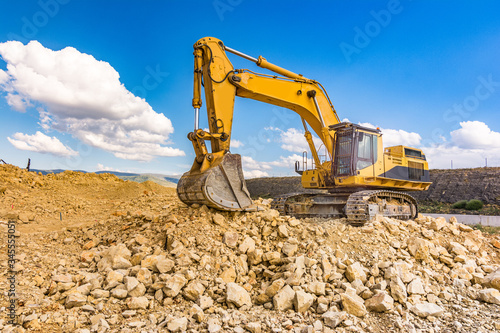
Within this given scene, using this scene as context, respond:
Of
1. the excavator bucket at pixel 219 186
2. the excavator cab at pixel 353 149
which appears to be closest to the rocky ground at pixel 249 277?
the excavator bucket at pixel 219 186

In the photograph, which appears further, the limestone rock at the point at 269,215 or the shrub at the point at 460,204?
the shrub at the point at 460,204

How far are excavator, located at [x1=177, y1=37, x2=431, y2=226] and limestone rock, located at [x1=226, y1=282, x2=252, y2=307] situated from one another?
1883 millimetres

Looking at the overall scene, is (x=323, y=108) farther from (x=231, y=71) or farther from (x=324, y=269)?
(x=324, y=269)

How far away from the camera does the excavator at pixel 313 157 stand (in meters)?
6.39

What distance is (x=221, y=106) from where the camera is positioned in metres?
6.96

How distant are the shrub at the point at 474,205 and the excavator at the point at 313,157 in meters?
15.6

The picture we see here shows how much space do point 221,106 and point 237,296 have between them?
3978 millimetres

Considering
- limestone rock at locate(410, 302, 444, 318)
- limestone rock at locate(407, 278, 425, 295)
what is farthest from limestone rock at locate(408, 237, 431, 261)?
limestone rock at locate(410, 302, 444, 318)

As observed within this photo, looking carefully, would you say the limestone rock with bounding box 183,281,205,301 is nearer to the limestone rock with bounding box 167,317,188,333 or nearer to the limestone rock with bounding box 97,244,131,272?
the limestone rock with bounding box 167,317,188,333

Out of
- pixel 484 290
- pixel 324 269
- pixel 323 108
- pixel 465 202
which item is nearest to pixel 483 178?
pixel 465 202

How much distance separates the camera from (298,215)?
8.91 metres

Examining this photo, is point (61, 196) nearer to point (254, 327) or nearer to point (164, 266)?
point (164, 266)

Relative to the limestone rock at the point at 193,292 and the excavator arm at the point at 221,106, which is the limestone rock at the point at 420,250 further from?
the limestone rock at the point at 193,292

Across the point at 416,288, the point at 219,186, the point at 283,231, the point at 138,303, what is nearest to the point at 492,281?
the point at 416,288
